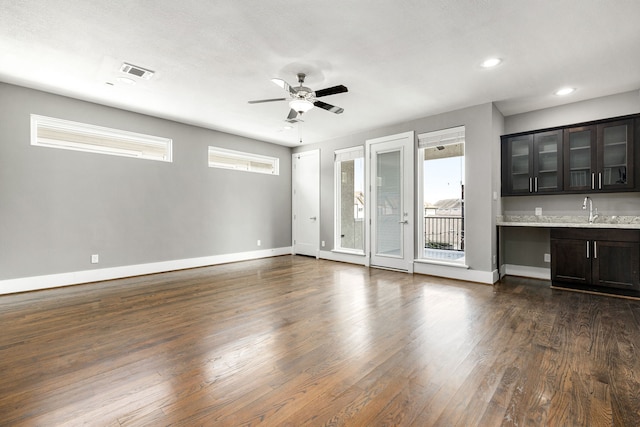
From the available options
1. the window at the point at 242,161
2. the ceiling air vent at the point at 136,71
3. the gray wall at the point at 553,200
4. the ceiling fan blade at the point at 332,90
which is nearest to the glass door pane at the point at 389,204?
the gray wall at the point at 553,200

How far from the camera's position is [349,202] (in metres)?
6.79

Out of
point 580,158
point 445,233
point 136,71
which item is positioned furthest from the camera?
point 445,233

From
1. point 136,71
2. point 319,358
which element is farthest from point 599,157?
point 136,71

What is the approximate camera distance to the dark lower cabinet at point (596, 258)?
3.81 metres

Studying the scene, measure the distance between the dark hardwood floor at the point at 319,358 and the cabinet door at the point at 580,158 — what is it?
163cm

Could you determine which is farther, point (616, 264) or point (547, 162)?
point (547, 162)

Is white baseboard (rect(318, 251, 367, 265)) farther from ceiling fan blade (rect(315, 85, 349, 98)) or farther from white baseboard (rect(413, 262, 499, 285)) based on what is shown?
ceiling fan blade (rect(315, 85, 349, 98))

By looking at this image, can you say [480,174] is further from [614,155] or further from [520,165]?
[614,155]

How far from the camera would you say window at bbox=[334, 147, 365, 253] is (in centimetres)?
659

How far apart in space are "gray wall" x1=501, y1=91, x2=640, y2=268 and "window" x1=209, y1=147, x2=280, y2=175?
5.05 metres

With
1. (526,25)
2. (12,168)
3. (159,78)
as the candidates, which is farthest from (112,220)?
(526,25)

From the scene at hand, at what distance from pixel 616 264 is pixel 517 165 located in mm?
1905

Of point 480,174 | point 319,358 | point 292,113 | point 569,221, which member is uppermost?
point 292,113

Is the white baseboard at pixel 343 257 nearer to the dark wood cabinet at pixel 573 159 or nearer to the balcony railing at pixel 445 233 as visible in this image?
the balcony railing at pixel 445 233
